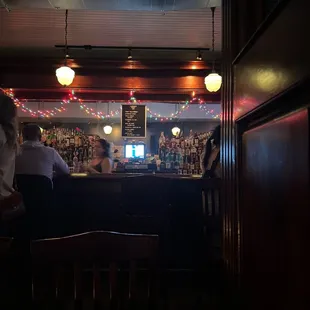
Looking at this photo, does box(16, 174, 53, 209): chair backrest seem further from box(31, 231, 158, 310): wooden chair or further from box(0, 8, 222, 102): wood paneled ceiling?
box(0, 8, 222, 102): wood paneled ceiling

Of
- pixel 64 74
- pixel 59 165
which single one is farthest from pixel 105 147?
pixel 59 165

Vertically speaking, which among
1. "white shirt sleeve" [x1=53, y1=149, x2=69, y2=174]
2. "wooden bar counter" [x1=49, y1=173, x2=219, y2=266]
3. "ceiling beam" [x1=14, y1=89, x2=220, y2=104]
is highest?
"ceiling beam" [x1=14, y1=89, x2=220, y2=104]

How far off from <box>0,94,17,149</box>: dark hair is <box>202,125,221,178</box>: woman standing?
1.72 meters

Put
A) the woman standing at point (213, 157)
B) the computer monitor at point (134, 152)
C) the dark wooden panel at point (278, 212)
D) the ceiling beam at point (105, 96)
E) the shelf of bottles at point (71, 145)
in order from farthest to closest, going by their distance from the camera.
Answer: the computer monitor at point (134, 152)
the shelf of bottles at point (71, 145)
the ceiling beam at point (105, 96)
the woman standing at point (213, 157)
the dark wooden panel at point (278, 212)

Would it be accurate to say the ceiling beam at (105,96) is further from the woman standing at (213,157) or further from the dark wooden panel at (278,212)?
the dark wooden panel at (278,212)

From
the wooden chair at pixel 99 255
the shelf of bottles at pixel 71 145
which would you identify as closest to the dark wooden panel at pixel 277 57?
the wooden chair at pixel 99 255

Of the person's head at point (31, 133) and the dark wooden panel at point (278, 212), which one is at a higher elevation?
the person's head at point (31, 133)

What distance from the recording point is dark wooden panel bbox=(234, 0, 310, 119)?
931 millimetres

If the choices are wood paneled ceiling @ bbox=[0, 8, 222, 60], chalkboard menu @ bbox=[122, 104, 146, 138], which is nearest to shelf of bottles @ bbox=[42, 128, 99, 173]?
chalkboard menu @ bbox=[122, 104, 146, 138]

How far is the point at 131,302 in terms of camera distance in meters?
1.28

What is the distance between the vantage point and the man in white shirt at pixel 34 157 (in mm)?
3240

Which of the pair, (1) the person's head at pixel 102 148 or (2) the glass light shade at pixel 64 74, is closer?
(2) the glass light shade at pixel 64 74

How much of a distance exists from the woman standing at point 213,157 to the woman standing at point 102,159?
2.04m

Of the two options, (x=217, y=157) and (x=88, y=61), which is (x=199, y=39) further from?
(x=217, y=157)
